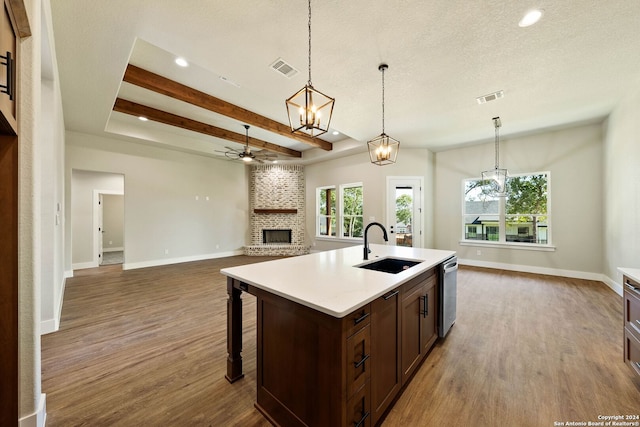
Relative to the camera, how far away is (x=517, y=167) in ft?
18.8

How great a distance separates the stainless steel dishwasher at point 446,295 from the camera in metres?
2.51

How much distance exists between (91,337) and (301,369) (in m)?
2.81

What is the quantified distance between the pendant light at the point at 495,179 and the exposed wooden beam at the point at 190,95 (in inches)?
183

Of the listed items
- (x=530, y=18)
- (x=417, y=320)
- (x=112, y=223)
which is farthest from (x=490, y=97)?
(x=112, y=223)

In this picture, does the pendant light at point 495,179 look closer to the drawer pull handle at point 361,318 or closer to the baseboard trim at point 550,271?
the baseboard trim at point 550,271

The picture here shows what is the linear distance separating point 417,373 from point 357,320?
1.32m

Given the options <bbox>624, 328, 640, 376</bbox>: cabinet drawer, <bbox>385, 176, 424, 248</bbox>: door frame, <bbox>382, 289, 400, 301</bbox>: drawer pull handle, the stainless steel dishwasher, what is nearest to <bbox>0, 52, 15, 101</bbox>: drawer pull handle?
<bbox>382, 289, 400, 301</bbox>: drawer pull handle

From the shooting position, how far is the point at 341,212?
7.77 meters

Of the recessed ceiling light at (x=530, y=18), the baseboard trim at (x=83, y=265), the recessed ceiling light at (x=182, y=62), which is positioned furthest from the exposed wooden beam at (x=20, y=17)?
the baseboard trim at (x=83, y=265)

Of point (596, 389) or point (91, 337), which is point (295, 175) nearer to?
point (91, 337)

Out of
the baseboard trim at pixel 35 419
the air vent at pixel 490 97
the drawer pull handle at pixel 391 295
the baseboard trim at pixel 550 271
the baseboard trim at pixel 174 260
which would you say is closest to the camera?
the baseboard trim at pixel 35 419

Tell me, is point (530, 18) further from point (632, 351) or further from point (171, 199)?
point (171, 199)

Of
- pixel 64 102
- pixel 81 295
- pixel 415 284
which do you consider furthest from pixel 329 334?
pixel 64 102

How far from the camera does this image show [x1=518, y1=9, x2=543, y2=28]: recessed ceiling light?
7.09 feet
